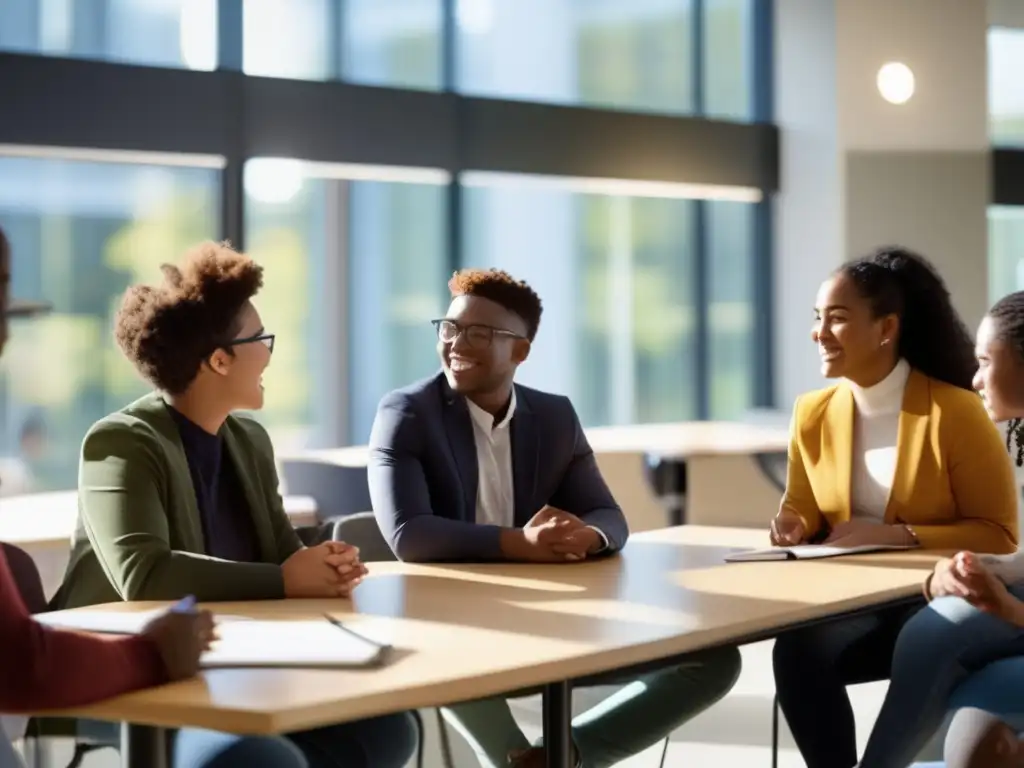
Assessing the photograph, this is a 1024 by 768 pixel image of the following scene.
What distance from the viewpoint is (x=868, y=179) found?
934 cm

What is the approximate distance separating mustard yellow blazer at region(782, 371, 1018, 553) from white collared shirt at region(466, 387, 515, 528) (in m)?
0.68

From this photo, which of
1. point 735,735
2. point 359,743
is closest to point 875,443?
point 359,743

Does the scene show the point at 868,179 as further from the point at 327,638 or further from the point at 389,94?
the point at 327,638

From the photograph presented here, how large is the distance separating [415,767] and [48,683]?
67.7 inches

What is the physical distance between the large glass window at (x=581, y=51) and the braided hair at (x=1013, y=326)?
5.54 meters

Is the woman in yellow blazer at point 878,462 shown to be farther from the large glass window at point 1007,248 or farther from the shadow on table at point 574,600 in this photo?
the large glass window at point 1007,248

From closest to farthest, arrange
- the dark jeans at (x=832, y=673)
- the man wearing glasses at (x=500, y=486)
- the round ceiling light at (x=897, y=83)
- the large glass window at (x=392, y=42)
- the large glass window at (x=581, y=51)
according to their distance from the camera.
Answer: the man wearing glasses at (x=500, y=486)
the dark jeans at (x=832, y=673)
the large glass window at (x=392, y=42)
the round ceiling light at (x=897, y=83)
the large glass window at (x=581, y=51)

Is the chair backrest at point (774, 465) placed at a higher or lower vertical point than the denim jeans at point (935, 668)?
higher

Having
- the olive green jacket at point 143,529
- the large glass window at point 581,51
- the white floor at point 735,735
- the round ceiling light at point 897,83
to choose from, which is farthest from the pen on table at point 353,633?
the round ceiling light at point 897,83

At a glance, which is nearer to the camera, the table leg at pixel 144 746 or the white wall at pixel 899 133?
the table leg at pixel 144 746

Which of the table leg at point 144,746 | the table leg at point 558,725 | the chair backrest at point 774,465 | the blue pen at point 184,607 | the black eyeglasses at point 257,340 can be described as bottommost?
the table leg at point 558,725

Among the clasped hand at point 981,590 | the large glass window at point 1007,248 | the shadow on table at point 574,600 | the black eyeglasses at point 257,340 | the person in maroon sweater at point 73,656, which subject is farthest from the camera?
the large glass window at point 1007,248

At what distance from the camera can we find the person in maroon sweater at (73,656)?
6.12 feet

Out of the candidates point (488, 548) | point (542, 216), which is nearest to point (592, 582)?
point (488, 548)
